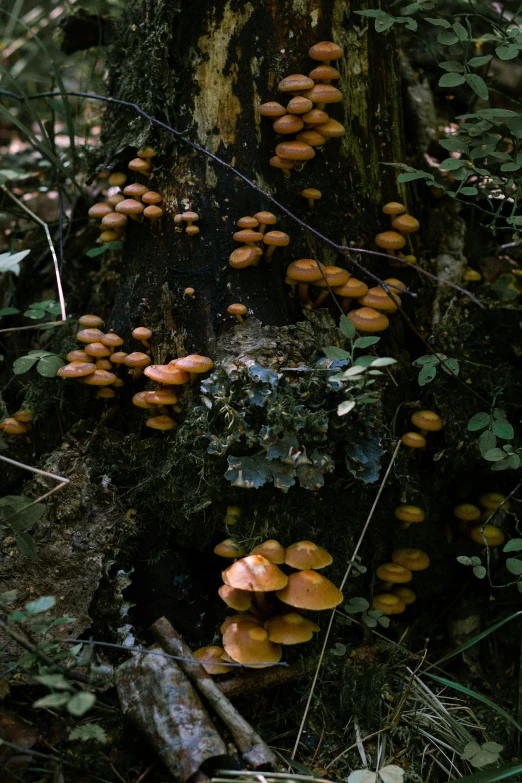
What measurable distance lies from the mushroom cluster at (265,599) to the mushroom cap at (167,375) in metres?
0.98

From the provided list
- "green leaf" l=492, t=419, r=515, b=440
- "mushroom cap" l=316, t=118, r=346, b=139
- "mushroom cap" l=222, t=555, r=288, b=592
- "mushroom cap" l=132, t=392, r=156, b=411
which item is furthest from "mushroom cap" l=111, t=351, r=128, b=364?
"green leaf" l=492, t=419, r=515, b=440

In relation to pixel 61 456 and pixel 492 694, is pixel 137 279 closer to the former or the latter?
pixel 61 456

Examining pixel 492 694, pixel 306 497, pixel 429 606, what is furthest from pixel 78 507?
pixel 492 694

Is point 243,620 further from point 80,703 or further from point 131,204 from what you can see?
point 131,204

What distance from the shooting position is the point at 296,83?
11.2 ft

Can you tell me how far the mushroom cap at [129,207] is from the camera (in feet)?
12.0

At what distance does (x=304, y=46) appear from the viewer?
3.56 metres

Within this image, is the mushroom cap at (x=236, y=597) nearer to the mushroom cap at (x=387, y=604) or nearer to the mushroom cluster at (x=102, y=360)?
the mushroom cap at (x=387, y=604)

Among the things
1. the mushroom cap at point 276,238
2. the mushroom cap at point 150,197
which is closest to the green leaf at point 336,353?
the mushroom cap at point 276,238

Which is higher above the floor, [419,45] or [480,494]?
[419,45]

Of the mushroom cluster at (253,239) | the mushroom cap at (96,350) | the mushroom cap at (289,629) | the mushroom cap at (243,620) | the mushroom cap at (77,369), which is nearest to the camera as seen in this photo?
the mushroom cap at (289,629)

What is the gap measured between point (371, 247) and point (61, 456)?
223 cm

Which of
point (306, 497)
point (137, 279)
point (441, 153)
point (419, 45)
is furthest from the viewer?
point (419, 45)

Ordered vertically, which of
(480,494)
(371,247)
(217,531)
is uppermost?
(371,247)
